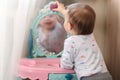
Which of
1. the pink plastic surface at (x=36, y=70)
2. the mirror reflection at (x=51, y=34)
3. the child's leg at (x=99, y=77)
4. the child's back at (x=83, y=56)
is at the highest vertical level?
the mirror reflection at (x=51, y=34)

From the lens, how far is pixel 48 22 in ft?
4.77

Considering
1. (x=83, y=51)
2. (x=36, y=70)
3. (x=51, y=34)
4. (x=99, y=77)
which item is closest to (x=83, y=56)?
(x=83, y=51)

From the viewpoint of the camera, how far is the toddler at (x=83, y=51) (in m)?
1.15

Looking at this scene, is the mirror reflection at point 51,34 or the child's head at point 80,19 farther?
the mirror reflection at point 51,34

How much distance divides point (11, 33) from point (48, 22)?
0.42 metres

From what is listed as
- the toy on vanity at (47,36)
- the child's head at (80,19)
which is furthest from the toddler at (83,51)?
the toy on vanity at (47,36)

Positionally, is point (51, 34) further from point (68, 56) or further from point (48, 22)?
point (68, 56)

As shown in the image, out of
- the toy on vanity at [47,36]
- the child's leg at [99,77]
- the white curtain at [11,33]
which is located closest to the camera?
the white curtain at [11,33]

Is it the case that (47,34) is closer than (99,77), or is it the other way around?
(99,77)

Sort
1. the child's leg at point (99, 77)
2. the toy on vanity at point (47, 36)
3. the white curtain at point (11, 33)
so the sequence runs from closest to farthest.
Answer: the white curtain at point (11, 33) < the child's leg at point (99, 77) < the toy on vanity at point (47, 36)

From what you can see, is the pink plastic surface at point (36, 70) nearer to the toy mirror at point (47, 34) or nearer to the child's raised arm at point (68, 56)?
the child's raised arm at point (68, 56)

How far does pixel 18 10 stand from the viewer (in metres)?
1.15

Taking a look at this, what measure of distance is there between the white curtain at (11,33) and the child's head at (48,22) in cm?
23

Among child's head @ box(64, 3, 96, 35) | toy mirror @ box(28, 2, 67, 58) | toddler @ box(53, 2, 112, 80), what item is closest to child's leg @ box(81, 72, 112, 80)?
toddler @ box(53, 2, 112, 80)
